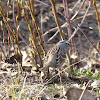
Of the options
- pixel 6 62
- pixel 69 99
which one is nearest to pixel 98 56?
pixel 6 62

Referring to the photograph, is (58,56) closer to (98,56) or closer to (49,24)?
(98,56)

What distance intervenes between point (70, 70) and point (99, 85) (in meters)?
0.74

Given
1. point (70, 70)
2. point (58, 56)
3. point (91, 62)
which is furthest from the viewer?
point (91, 62)

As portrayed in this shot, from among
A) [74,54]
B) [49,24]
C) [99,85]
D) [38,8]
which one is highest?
[38,8]

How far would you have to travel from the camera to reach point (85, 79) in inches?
146

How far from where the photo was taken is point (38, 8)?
6605mm

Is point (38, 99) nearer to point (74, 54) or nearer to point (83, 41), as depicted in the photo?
point (74, 54)

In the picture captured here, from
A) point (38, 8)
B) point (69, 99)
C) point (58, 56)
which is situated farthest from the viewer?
point (38, 8)

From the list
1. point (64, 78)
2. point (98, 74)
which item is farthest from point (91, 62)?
point (64, 78)

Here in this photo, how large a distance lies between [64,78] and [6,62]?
1.06 meters

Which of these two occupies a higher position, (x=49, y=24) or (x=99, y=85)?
(x=49, y=24)

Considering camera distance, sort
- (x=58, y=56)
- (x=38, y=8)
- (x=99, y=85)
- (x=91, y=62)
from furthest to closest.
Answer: (x=38, y=8)
(x=91, y=62)
(x=58, y=56)
(x=99, y=85)

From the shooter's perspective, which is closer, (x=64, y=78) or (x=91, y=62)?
(x=64, y=78)

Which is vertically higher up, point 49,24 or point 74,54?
point 49,24
